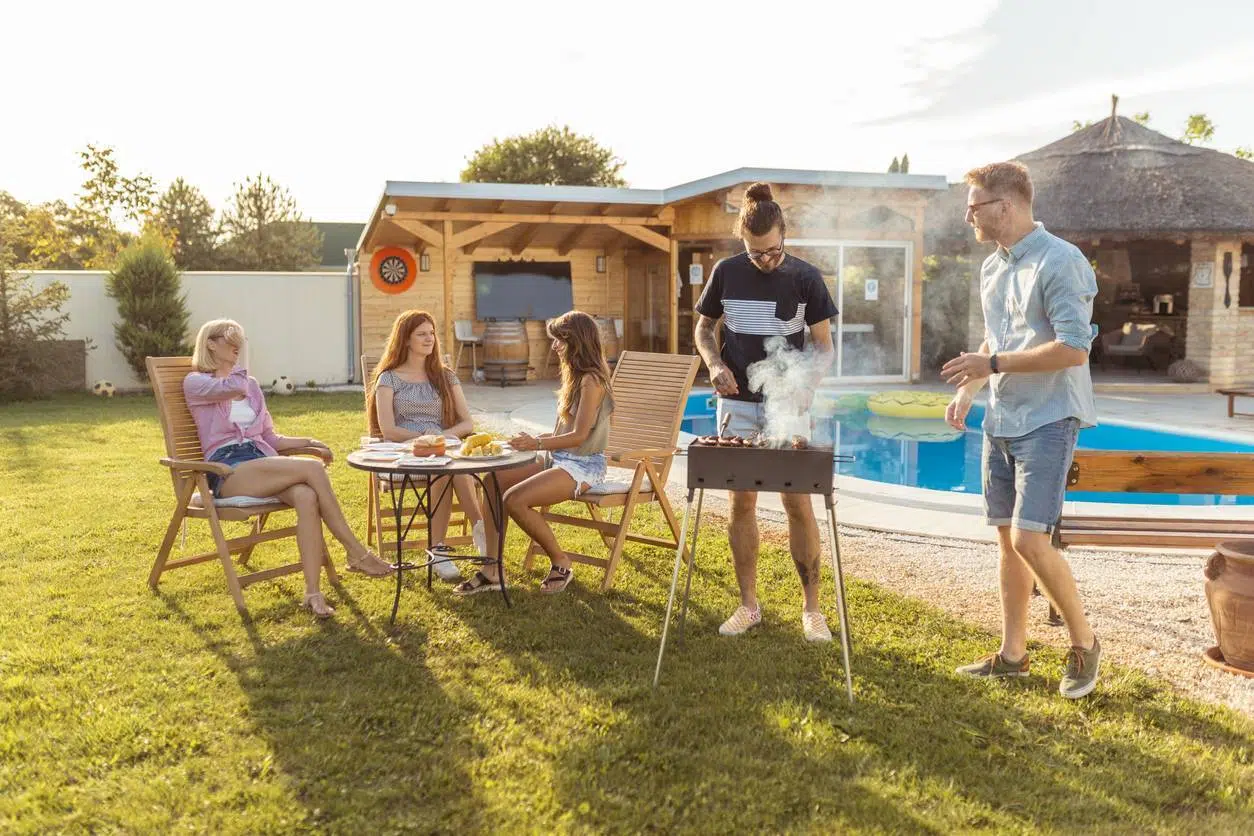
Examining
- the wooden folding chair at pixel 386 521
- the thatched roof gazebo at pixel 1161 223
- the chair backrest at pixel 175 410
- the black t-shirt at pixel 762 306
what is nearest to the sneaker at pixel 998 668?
the black t-shirt at pixel 762 306

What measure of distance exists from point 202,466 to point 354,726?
1.65 metres

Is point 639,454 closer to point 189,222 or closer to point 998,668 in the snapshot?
point 998,668

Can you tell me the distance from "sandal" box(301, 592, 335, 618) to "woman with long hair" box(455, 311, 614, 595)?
574mm

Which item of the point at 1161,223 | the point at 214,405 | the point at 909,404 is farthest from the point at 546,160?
the point at 214,405

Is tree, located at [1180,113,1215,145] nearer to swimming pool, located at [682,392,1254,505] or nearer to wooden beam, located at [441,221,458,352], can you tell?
swimming pool, located at [682,392,1254,505]

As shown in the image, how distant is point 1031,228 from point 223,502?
338 centimetres

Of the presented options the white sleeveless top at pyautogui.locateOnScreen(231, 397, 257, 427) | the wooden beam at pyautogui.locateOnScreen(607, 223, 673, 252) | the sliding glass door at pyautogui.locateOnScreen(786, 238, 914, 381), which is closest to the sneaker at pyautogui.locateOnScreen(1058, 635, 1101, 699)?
the white sleeveless top at pyautogui.locateOnScreen(231, 397, 257, 427)

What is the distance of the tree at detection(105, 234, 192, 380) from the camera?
1380cm

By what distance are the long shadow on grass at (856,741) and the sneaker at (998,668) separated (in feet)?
0.20

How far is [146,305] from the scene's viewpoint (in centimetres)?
1380

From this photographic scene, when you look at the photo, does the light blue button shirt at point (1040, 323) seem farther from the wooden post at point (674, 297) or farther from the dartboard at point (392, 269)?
the dartboard at point (392, 269)

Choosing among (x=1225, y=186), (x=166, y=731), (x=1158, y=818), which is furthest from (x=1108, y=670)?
(x=1225, y=186)

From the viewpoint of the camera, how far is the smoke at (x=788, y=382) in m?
3.85

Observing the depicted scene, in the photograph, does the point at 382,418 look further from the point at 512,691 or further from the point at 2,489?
the point at 2,489
